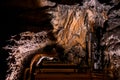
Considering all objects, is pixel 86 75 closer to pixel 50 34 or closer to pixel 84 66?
pixel 84 66

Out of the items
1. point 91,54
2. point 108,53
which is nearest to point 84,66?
point 91,54

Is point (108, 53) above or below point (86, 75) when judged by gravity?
above

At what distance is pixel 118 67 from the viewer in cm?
283

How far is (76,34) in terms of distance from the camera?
9.68 feet

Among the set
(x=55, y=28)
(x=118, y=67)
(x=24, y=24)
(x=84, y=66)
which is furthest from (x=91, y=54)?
(x=24, y=24)

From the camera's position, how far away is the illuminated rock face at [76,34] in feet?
9.36

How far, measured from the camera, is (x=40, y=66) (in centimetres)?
292

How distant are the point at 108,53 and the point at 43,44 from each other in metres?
0.95

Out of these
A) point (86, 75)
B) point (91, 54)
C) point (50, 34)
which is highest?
point (50, 34)

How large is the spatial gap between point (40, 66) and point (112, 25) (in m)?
1.19

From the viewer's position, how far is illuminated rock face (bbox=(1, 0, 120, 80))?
2.85 meters

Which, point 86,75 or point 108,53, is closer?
point 86,75

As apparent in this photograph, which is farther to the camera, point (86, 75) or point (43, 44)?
point (43, 44)

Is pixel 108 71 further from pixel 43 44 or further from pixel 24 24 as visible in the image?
pixel 24 24
